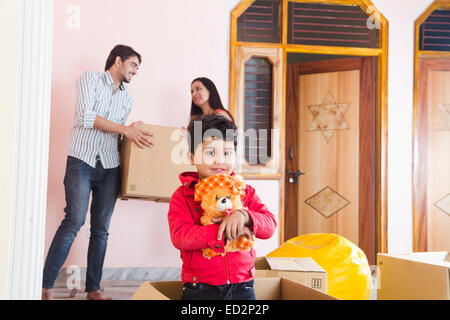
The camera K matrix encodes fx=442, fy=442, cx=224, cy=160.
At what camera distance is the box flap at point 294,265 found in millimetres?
1535

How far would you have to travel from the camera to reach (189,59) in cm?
327

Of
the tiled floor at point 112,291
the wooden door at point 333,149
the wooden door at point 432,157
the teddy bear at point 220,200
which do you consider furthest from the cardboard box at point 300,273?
the wooden door at point 432,157

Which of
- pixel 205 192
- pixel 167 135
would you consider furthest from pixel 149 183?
pixel 205 192

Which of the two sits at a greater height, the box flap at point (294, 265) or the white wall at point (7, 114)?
the white wall at point (7, 114)

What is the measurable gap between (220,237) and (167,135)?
150cm

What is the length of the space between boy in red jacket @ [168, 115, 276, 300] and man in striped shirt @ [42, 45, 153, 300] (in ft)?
4.05

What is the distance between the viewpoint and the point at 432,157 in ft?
11.7

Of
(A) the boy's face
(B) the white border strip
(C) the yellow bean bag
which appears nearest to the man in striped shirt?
(C) the yellow bean bag

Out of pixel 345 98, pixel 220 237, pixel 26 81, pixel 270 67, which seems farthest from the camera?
pixel 345 98

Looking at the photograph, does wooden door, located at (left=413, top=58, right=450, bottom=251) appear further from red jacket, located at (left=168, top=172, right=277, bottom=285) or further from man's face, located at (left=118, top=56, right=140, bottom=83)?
red jacket, located at (left=168, top=172, right=277, bottom=285)

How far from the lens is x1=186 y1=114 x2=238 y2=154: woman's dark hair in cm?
131

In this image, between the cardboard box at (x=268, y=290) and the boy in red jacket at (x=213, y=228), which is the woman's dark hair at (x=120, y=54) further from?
the cardboard box at (x=268, y=290)

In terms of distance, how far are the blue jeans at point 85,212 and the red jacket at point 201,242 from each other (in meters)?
1.34
